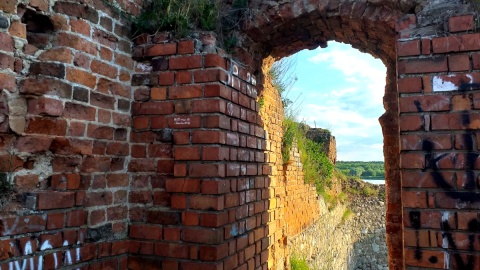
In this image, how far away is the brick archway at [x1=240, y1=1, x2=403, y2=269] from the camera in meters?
2.48

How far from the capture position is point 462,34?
1.99 meters

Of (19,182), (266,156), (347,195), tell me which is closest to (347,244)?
(347,195)

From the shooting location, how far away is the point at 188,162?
7.19 feet

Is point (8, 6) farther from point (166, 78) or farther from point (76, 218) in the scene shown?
point (76, 218)

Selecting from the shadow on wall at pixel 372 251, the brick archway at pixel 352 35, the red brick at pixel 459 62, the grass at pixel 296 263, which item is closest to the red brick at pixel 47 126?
the brick archway at pixel 352 35

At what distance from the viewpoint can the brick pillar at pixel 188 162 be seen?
6.94 feet

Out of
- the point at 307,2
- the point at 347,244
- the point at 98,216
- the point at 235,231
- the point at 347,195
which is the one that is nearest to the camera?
the point at 98,216

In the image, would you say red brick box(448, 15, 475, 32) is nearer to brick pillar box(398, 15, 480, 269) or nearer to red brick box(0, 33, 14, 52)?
brick pillar box(398, 15, 480, 269)

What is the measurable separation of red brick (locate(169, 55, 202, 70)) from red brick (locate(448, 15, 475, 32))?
145cm

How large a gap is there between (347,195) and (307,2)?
11.1m

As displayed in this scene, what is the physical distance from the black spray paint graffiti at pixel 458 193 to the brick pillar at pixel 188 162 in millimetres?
1056

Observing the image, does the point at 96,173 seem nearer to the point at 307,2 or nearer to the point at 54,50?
the point at 54,50

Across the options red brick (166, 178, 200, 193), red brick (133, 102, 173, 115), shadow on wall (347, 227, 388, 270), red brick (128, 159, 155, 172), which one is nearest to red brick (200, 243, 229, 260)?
red brick (166, 178, 200, 193)

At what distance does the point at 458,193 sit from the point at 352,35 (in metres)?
1.52
